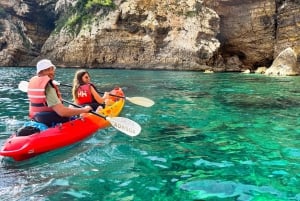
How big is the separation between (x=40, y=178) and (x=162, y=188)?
7.26 feet

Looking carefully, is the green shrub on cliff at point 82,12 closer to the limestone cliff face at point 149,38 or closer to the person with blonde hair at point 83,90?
the limestone cliff face at point 149,38

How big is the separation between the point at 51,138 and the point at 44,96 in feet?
3.09

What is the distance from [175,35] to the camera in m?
44.4

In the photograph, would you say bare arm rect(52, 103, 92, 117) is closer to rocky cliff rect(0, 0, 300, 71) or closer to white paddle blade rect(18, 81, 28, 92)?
white paddle blade rect(18, 81, 28, 92)

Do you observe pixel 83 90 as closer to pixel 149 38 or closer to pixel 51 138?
pixel 51 138

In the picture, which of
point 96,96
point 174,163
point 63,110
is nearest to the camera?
point 174,163

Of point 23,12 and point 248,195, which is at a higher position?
point 23,12

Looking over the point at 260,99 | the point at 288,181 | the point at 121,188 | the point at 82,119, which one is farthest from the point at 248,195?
the point at 260,99

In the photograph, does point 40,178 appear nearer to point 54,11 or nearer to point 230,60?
point 230,60

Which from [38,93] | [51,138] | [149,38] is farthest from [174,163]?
[149,38]

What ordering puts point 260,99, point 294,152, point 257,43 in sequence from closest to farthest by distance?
point 294,152
point 260,99
point 257,43


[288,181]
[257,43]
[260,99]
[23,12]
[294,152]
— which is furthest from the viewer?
[23,12]

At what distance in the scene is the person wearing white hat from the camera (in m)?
8.26

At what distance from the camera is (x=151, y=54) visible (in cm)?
4472
